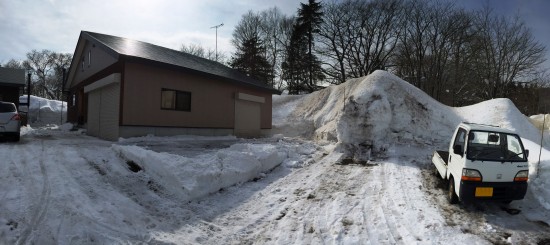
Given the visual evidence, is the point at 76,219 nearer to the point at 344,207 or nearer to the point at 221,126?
the point at 344,207

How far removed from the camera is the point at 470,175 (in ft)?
21.4

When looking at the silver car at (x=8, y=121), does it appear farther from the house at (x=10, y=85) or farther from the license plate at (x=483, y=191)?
the license plate at (x=483, y=191)

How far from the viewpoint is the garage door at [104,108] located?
533 inches

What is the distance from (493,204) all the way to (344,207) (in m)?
3.22

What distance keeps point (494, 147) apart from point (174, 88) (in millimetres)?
11956

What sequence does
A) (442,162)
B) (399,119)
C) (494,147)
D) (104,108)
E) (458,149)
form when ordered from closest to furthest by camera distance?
(458,149) < (494,147) < (442,162) < (399,119) < (104,108)

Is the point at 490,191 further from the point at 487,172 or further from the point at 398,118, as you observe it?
the point at 398,118

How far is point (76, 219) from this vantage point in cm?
500

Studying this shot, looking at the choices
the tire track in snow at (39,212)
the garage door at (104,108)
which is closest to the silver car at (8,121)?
the garage door at (104,108)

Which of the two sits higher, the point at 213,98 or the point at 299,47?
the point at 299,47

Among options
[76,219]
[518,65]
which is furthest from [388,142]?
[518,65]

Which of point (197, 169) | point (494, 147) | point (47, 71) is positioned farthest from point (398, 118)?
point (47, 71)

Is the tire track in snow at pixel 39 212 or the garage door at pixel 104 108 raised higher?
the garage door at pixel 104 108

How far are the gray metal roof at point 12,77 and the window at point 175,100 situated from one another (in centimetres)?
1426
